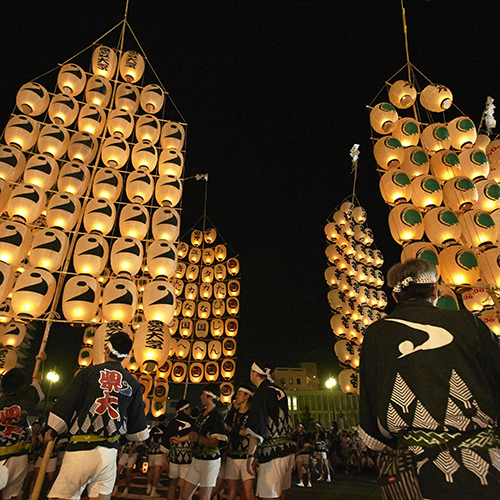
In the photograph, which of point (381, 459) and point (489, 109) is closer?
point (381, 459)

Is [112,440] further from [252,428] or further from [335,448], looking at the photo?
[335,448]

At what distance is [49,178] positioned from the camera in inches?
339

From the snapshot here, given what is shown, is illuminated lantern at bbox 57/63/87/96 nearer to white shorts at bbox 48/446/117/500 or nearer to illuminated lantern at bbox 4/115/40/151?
illuminated lantern at bbox 4/115/40/151

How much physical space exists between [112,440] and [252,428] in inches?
57.3

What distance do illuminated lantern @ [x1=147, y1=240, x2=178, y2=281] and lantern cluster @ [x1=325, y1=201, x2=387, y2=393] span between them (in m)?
7.92

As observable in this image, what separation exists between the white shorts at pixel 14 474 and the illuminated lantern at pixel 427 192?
8.92 metres

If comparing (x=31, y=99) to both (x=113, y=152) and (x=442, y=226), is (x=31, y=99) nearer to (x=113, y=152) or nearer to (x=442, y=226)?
(x=113, y=152)

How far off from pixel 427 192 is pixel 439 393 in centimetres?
794

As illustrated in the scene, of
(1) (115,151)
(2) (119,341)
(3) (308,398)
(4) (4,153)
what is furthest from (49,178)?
(3) (308,398)

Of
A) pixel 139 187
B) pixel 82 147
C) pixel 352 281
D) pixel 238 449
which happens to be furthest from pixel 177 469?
pixel 352 281

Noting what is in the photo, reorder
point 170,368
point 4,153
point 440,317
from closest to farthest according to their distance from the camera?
point 440,317, point 4,153, point 170,368

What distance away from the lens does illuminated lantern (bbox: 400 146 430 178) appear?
906 centimetres

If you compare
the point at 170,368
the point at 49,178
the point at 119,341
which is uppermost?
the point at 49,178

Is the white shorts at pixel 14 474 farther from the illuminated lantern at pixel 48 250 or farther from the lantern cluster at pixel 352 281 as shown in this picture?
the lantern cluster at pixel 352 281
